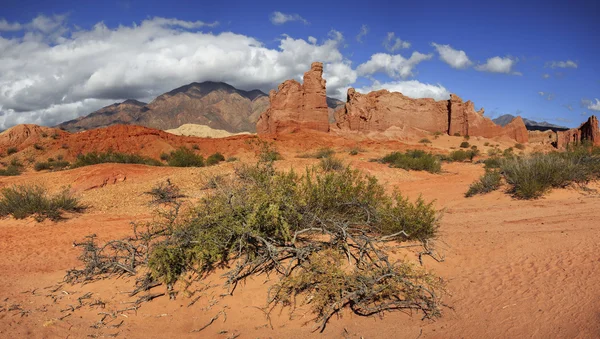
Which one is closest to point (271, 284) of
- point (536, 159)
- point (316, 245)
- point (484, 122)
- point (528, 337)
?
point (316, 245)

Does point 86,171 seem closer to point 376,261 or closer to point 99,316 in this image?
point 99,316

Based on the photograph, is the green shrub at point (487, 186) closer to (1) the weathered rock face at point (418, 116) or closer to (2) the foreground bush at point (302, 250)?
(2) the foreground bush at point (302, 250)

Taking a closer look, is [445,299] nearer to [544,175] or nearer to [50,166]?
[544,175]

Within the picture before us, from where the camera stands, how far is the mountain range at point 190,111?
376ft

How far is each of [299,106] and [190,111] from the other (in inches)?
3275

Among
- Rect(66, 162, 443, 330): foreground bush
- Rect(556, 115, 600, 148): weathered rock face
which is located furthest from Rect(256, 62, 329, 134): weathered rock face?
Rect(66, 162, 443, 330): foreground bush

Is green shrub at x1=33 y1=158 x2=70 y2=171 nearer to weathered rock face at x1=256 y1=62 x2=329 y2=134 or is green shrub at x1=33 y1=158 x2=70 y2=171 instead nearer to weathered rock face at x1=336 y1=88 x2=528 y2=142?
weathered rock face at x1=256 y1=62 x2=329 y2=134

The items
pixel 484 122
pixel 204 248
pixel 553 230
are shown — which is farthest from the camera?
pixel 484 122

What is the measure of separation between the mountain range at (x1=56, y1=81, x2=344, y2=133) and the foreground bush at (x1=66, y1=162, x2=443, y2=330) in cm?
10424

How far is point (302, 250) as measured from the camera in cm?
477

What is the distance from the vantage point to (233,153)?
31.6m

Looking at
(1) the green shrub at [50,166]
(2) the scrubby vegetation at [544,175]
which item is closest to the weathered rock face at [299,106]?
(1) the green shrub at [50,166]

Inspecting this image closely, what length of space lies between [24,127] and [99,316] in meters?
38.4

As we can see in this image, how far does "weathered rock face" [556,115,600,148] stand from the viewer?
40.1m
